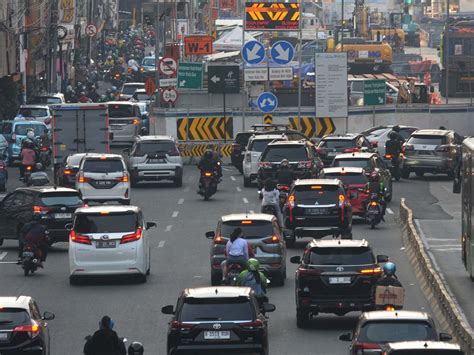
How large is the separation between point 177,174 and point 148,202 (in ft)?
14.0

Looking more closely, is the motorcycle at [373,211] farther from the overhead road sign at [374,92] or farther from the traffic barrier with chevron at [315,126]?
the overhead road sign at [374,92]

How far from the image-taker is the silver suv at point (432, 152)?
2210 inches

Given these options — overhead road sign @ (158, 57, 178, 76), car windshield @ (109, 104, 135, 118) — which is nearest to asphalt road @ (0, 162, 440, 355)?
car windshield @ (109, 104, 135, 118)

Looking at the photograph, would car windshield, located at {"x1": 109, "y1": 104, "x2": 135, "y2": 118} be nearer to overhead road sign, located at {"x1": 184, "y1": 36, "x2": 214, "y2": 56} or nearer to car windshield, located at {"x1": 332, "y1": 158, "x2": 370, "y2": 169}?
overhead road sign, located at {"x1": 184, "y1": 36, "x2": 214, "y2": 56}

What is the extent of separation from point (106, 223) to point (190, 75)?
41043 mm

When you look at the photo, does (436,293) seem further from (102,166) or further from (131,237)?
(102,166)

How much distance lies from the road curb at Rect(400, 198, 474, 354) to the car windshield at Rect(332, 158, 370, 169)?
13.8 feet

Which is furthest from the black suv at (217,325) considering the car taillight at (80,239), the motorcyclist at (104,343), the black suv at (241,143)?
the black suv at (241,143)

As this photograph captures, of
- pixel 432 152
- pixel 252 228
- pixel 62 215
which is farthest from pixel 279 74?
pixel 252 228

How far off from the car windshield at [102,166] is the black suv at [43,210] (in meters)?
7.50

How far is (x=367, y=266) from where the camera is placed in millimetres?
27031

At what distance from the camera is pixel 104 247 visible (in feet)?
107

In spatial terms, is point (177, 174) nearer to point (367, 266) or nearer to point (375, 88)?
point (375, 88)

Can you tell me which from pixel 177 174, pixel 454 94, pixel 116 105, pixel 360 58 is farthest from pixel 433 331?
pixel 360 58
